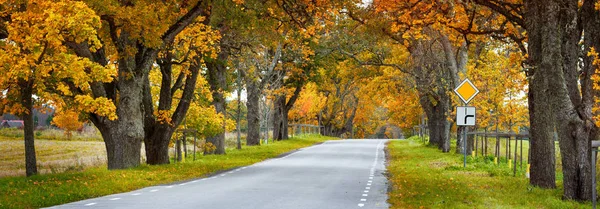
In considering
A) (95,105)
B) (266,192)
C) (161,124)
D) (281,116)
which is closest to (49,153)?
(281,116)

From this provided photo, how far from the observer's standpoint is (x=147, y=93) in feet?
90.6

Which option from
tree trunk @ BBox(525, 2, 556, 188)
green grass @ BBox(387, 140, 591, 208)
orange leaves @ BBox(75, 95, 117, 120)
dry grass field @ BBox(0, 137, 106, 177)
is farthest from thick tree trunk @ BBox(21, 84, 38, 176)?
tree trunk @ BBox(525, 2, 556, 188)

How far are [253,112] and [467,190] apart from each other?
3251 centimetres

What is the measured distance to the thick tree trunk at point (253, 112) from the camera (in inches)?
1935

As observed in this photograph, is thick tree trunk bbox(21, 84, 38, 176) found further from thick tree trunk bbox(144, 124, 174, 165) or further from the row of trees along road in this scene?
thick tree trunk bbox(144, 124, 174, 165)

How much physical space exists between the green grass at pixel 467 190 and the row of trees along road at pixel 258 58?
2.86ft

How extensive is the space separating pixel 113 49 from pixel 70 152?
2695 cm

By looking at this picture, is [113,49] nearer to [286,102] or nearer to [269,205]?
[269,205]

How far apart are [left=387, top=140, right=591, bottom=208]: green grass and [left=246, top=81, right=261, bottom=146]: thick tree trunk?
930 inches

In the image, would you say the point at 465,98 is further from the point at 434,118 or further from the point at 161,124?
the point at 434,118

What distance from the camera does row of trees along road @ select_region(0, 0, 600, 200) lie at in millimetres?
15891

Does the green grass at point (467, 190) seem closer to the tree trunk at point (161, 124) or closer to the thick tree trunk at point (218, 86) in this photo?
the tree trunk at point (161, 124)

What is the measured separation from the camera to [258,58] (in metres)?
46.4

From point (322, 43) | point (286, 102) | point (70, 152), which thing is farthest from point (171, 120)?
point (286, 102)
